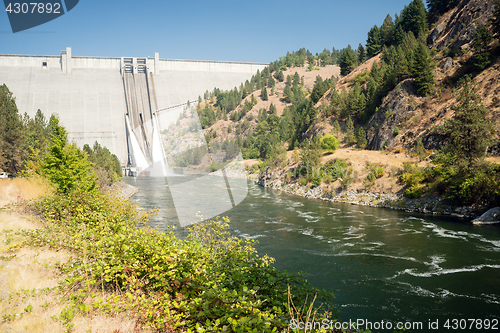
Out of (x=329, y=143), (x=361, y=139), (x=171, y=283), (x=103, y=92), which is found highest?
(x=103, y=92)

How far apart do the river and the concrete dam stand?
58115 mm

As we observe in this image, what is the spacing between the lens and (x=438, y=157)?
27828 millimetres

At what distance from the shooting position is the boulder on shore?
2131cm

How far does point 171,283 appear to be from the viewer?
4.75 meters

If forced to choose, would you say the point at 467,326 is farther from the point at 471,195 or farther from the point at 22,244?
the point at 471,195

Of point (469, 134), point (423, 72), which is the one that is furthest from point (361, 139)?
point (469, 134)

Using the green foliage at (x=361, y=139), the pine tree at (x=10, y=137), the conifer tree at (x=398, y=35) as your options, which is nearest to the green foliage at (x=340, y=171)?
the green foliage at (x=361, y=139)

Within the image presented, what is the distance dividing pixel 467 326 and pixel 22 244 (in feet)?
40.1

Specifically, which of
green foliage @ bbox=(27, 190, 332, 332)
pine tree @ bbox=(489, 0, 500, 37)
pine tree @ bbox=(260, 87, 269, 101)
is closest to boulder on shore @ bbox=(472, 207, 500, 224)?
green foliage @ bbox=(27, 190, 332, 332)

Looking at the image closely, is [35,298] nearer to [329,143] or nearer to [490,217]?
[490,217]

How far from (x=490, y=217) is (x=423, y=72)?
30673 mm

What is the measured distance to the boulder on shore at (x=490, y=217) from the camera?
839 inches

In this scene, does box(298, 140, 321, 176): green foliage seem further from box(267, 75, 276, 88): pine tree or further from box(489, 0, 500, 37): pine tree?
box(267, 75, 276, 88): pine tree

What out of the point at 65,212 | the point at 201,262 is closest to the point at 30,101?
the point at 65,212
